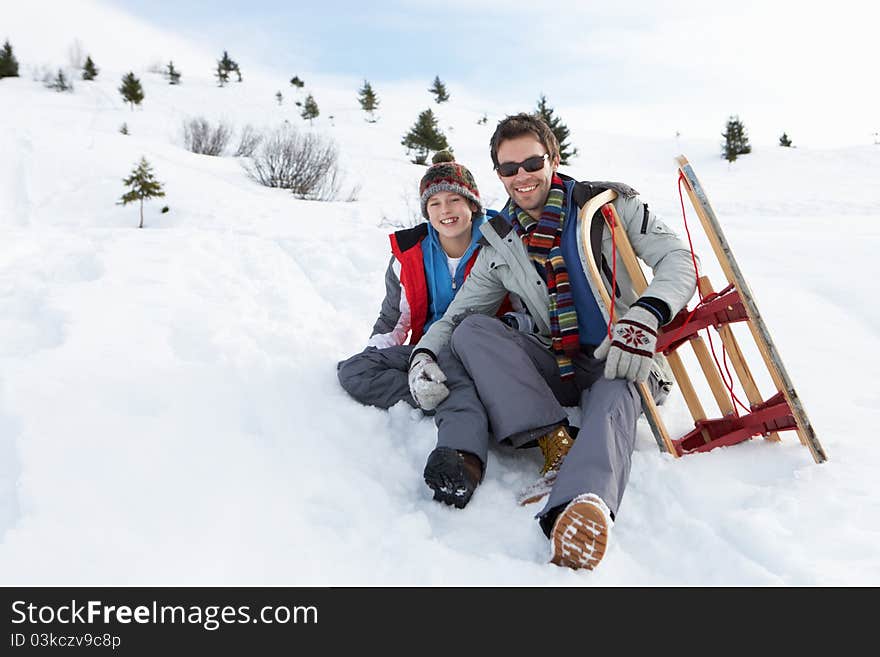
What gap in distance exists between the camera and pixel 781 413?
1.97 metres

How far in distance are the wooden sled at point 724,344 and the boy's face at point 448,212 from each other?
27.8 inches

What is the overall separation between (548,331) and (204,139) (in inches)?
667

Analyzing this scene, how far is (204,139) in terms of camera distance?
1666 cm

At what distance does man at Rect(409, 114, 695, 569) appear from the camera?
197 centimetres

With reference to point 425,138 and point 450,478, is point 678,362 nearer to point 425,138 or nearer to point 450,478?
point 450,478

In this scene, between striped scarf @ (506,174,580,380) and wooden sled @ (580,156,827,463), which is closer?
wooden sled @ (580,156,827,463)

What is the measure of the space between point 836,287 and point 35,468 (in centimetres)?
481

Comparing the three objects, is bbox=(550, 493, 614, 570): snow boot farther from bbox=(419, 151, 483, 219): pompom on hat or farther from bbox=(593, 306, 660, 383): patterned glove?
bbox=(419, 151, 483, 219): pompom on hat

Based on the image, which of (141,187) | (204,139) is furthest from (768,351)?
(204,139)

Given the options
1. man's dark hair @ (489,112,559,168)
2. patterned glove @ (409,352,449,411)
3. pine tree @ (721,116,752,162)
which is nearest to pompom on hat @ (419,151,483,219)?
man's dark hair @ (489,112,559,168)

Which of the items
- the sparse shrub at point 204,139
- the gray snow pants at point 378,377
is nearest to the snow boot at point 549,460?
the gray snow pants at point 378,377

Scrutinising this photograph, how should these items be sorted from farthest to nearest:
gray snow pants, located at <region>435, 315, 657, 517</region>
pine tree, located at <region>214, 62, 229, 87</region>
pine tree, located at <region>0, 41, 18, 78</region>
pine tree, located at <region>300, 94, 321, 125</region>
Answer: pine tree, located at <region>214, 62, 229, 87</region> → pine tree, located at <region>0, 41, 18, 78</region> → pine tree, located at <region>300, 94, 321, 125</region> → gray snow pants, located at <region>435, 315, 657, 517</region>

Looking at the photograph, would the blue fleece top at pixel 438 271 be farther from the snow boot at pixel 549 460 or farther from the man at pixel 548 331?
the snow boot at pixel 549 460

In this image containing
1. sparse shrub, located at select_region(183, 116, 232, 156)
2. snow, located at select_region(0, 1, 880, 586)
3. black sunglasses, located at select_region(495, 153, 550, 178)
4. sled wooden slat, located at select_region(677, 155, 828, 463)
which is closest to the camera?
snow, located at select_region(0, 1, 880, 586)
